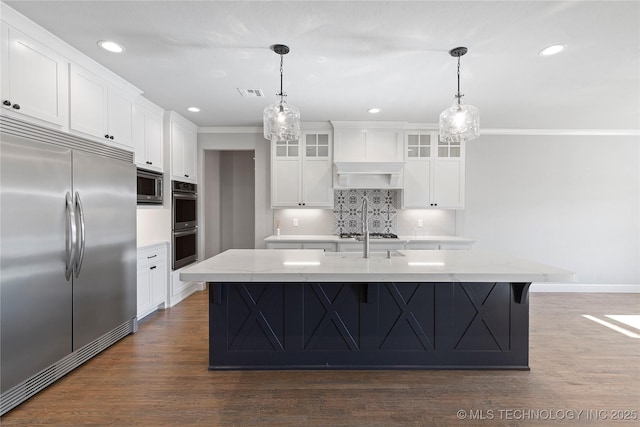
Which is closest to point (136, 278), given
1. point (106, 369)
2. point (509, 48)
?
point (106, 369)

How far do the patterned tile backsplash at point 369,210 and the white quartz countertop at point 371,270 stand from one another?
254 centimetres

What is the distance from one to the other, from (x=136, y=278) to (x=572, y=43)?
4.36m

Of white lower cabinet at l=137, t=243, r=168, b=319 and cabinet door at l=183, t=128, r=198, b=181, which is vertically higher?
cabinet door at l=183, t=128, r=198, b=181

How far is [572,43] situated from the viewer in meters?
2.54

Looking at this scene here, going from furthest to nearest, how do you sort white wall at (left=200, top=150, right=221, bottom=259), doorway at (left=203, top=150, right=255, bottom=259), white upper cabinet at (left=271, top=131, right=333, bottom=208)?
doorway at (left=203, top=150, right=255, bottom=259) < white wall at (left=200, top=150, right=221, bottom=259) < white upper cabinet at (left=271, top=131, right=333, bottom=208)

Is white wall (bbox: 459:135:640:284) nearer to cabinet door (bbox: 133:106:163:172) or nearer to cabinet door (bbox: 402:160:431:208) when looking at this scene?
cabinet door (bbox: 402:160:431:208)

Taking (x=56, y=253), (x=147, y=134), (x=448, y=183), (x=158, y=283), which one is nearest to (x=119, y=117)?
(x=147, y=134)

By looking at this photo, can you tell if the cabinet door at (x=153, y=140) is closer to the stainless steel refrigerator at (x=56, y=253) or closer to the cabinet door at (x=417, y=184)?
the stainless steel refrigerator at (x=56, y=253)

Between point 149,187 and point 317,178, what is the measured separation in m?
2.18

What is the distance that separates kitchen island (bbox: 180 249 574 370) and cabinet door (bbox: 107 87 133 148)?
5.72 ft

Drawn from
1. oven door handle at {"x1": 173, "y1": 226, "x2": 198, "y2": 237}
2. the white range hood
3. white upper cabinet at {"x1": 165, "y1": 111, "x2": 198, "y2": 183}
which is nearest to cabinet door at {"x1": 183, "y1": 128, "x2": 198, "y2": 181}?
white upper cabinet at {"x1": 165, "y1": 111, "x2": 198, "y2": 183}

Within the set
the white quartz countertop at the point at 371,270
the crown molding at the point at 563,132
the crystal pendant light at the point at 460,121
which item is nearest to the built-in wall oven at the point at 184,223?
the white quartz countertop at the point at 371,270

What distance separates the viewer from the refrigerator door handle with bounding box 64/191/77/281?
96.6 inches

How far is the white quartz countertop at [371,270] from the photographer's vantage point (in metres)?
2.10
